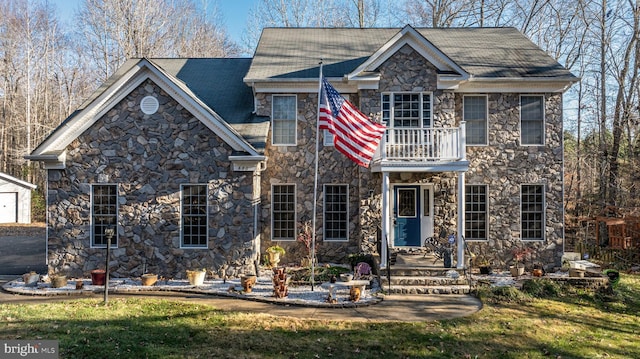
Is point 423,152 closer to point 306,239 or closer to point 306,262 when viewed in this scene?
point 306,239

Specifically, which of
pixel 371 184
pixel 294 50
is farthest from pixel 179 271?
pixel 294 50

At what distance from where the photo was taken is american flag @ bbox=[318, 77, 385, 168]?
35.7ft

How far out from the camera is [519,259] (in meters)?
14.2

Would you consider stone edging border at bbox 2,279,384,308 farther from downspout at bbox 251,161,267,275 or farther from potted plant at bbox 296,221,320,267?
potted plant at bbox 296,221,320,267

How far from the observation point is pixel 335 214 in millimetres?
14953

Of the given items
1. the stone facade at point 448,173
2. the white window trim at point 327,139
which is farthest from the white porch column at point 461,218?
the white window trim at point 327,139

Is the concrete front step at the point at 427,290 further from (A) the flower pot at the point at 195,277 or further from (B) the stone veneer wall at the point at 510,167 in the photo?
(A) the flower pot at the point at 195,277

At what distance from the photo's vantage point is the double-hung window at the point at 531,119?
1480 cm

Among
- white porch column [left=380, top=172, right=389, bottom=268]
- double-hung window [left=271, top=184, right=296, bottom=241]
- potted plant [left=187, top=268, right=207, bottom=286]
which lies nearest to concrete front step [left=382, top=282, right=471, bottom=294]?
white porch column [left=380, top=172, right=389, bottom=268]

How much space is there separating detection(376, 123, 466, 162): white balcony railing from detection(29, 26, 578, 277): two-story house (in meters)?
0.05

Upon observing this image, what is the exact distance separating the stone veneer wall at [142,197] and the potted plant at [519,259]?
8.39 meters

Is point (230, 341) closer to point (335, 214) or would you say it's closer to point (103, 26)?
point (335, 214)

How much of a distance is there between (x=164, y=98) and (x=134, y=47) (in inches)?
759

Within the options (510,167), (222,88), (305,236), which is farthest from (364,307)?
(222,88)
